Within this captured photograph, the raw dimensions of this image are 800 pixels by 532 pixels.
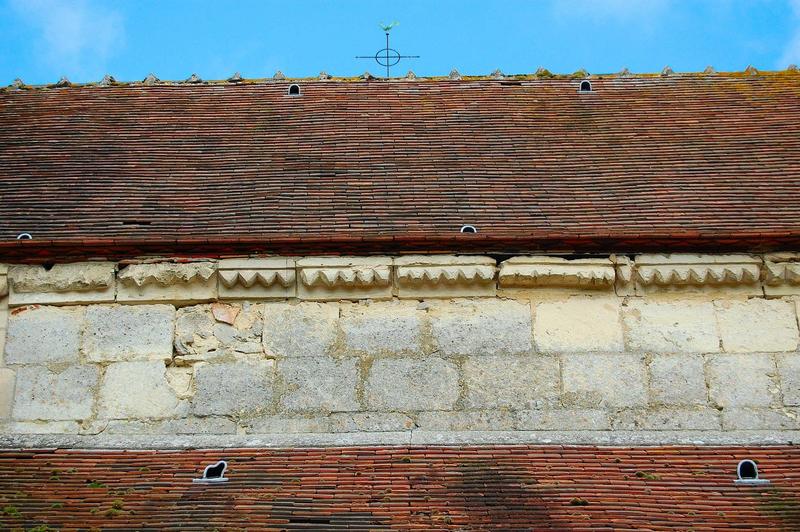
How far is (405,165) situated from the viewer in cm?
847

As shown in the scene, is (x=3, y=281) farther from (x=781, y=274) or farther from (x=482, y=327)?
(x=781, y=274)

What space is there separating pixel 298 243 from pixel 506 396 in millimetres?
1919

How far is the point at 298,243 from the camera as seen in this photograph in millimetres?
7141

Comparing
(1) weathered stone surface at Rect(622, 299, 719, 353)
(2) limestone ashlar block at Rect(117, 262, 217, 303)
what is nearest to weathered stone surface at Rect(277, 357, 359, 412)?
(2) limestone ashlar block at Rect(117, 262, 217, 303)

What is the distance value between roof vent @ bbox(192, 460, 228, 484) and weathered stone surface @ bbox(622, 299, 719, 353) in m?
3.07

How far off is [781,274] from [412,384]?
115 inches

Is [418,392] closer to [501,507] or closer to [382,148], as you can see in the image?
[501,507]

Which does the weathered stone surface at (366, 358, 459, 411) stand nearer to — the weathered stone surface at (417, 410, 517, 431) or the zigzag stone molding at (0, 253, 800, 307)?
the weathered stone surface at (417, 410, 517, 431)

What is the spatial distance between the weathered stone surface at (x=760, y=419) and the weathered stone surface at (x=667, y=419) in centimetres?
9

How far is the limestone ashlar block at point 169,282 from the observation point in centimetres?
715

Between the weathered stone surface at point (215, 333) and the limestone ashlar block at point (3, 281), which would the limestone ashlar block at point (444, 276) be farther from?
the limestone ashlar block at point (3, 281)

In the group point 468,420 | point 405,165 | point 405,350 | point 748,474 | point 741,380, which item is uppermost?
point 405,165

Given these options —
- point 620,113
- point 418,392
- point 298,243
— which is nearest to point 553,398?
point 418,392

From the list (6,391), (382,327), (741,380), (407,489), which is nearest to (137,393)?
(6,391)
